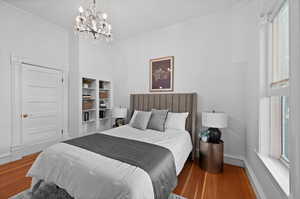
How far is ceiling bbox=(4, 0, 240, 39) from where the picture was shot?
244 centimetres

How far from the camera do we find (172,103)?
9.77ft

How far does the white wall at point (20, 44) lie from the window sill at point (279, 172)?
164 inches

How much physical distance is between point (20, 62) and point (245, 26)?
15.0ft

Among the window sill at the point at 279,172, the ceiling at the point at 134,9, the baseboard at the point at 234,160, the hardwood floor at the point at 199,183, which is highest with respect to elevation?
the ceiling at the point at 134,9

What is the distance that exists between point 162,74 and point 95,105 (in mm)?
2193

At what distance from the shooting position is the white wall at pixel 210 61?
96.9 inches

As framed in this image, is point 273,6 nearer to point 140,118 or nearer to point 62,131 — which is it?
point 140,118

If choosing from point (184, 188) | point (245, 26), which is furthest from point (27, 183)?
point (245, 26)

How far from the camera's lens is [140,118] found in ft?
8.94

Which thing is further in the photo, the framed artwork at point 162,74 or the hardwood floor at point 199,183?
the framed artwork at point 162,74

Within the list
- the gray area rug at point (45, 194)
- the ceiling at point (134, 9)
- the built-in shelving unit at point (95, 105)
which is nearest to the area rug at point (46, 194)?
the gray area rug at point (45, 194)

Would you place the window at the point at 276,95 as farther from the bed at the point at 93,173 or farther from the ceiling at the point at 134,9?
A: the ceiling at the point at 134,9

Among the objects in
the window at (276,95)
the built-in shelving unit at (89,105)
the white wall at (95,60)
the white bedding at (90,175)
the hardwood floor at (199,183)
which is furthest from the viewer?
the built-in shelving unit at (89,105)

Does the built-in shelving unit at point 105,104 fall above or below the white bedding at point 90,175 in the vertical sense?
above
